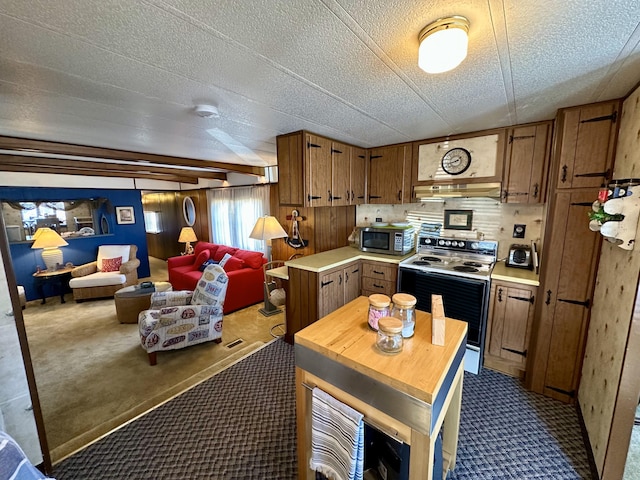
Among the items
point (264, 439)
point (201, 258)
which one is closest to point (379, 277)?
point (264, 439)

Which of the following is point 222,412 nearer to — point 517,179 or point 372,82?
point 372,82

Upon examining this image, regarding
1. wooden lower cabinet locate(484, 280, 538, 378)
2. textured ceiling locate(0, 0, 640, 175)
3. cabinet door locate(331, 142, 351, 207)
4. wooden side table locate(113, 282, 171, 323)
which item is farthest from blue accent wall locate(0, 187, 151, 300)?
wooden lower cabinet locate(484, 280, 538, 378)

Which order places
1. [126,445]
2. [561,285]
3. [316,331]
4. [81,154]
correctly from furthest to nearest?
1. [81,154]
2. [561,285]
3. [126,445]
4. [316,331]

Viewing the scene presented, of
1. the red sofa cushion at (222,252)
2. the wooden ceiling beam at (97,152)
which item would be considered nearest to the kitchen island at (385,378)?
the wooden ceiling beam at (97,152)

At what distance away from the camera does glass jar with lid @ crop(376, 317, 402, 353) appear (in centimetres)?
110

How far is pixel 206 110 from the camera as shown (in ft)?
6.08

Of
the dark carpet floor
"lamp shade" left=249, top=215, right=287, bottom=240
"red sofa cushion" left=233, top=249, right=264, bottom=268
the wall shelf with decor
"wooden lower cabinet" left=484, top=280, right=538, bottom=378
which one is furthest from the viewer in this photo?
"red sofa cushion" left=233, top=249, right=264, bottom=268

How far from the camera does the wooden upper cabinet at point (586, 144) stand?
1793 millimetres

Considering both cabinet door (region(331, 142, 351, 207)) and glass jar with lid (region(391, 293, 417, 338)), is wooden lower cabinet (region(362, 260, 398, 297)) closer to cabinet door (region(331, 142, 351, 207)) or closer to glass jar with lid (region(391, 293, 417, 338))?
cabinet door (region(331, 142, 351, 207))

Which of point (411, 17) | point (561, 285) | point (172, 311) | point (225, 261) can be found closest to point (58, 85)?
point (411, 17)

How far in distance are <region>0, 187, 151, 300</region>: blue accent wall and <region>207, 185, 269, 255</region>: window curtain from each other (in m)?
1.80

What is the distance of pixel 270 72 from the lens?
4.50ft

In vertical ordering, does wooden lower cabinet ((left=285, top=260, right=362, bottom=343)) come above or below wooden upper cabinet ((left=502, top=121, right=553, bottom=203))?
below

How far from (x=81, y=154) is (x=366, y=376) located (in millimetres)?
4011
